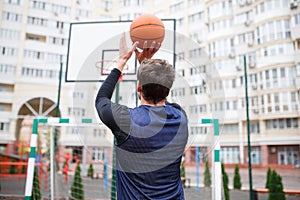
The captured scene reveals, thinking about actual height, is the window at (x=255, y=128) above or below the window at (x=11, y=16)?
below

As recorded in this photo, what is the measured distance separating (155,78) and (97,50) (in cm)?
313

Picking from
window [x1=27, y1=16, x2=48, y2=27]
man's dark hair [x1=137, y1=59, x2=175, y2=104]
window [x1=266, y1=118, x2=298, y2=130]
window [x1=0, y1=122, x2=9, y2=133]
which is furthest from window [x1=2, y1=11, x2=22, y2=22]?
man's dark hair [x1=137, y1=59, x2=175, y2=104]

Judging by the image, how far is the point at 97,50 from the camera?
13.4ft

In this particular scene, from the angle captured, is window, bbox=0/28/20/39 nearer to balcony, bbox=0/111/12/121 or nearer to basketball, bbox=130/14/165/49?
balcony, bbox=0/111/12/121

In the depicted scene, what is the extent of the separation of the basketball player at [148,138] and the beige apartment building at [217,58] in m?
14.2

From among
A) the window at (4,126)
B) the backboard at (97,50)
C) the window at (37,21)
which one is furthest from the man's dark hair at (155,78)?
the window at (37,21)

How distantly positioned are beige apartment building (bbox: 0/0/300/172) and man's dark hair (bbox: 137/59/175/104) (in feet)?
46.5

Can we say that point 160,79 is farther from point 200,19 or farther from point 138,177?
point 200,19

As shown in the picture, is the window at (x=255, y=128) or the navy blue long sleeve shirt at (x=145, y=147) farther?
the window at (x=255, y=128)

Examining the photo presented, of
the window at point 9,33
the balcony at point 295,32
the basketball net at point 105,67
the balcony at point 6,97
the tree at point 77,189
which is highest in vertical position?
the window at point 9,33

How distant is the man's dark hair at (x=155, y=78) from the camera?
113 centimetres

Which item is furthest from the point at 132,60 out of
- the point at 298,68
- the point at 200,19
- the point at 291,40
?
the point at 200,19

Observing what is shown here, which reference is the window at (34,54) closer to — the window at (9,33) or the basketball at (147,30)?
the window at (9,33)

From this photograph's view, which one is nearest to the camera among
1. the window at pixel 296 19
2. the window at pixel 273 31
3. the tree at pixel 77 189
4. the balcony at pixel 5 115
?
the tree at pixel 77 189
